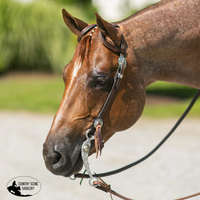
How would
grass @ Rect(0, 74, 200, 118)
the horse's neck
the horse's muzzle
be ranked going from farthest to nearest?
grass @ Rect(0, 74, 200, 118)
the horse's neck
the horse's muzzle

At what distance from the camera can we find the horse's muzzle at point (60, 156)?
2127mm

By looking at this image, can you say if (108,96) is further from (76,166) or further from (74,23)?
(74,23)

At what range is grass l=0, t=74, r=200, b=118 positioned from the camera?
8.66 meters

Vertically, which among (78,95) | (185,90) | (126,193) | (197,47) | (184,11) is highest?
(184,11)

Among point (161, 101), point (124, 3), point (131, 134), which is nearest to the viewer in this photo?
point (131, 134)

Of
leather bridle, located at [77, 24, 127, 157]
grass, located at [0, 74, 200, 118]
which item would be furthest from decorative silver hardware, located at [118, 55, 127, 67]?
grass, located at [0, 74, 200, 118]

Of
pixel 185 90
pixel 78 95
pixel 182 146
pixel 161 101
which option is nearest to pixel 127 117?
pixel 78 95

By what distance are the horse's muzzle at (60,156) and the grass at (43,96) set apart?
248 inches

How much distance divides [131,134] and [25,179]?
3086 millimetres

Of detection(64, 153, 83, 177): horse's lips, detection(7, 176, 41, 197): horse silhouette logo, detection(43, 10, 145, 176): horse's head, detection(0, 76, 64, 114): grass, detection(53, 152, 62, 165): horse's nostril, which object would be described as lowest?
detection(0, 76, 64, 114): grass

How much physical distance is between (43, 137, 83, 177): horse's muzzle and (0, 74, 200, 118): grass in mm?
6288

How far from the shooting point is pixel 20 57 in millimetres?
13336

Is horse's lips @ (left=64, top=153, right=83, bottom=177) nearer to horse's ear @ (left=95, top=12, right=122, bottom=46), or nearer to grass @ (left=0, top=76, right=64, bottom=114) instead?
horse's ear @ (left=95, top=12, right=122, bottom=46)

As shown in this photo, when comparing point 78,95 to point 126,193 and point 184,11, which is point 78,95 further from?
point 126,193
